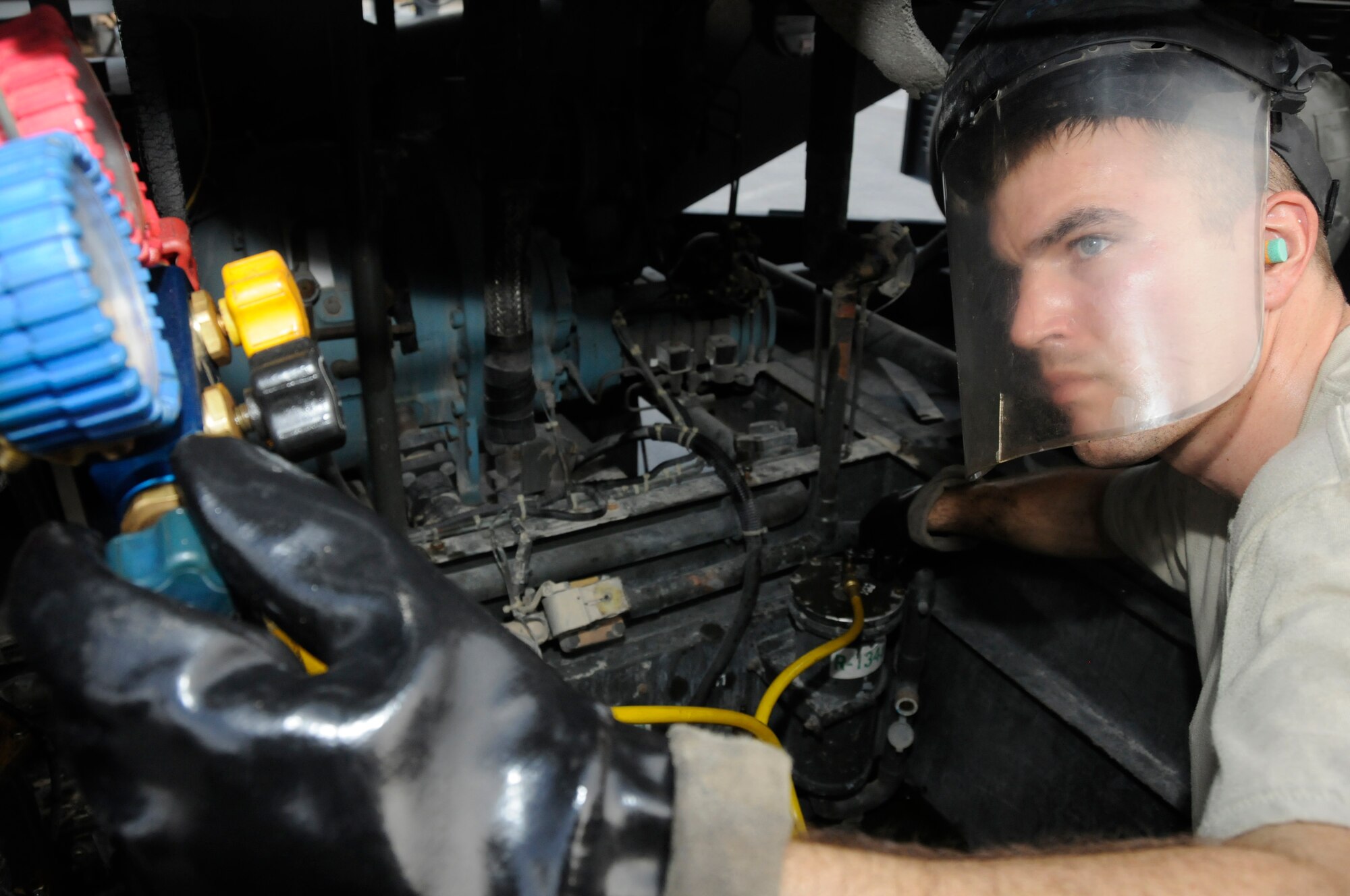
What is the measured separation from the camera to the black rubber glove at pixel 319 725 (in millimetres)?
604

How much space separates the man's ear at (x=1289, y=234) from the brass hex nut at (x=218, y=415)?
3.97 feet

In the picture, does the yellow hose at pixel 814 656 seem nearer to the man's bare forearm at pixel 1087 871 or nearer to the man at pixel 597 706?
the man at pixel 597 706

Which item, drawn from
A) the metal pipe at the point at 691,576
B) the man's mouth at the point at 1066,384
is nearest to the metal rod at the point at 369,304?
the metal pipe at the point at 691,576

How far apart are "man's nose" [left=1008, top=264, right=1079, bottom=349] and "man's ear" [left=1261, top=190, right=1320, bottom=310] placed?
0.23 metres

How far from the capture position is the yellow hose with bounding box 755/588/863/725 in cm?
188

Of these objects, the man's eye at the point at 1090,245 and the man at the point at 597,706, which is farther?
the man's eye at the point at 1090,245

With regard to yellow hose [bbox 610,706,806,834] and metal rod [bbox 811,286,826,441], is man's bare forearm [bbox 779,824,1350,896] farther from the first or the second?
metal rod [bbox 811,286,826,441]

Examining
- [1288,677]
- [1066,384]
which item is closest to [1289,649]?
[1288,677]

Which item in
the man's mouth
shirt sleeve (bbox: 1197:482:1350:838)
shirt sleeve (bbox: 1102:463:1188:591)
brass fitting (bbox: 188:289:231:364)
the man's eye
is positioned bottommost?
shirt sleeve (bbox: 1102:463:1188:591)

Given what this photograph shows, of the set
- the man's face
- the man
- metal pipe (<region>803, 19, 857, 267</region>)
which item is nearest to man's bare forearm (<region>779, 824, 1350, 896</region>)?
the man

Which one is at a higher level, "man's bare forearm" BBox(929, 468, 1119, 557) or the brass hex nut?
the brass hex nut

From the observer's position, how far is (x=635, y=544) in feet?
6.63

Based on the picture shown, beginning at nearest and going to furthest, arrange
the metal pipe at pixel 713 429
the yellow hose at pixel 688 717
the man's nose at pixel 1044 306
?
the man's nose at pixel 1044 306, the yellow hose at pixel 688 717, the metal pipe at pixel 713 429

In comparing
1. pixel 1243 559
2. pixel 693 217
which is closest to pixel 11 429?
pixel 1243 559
